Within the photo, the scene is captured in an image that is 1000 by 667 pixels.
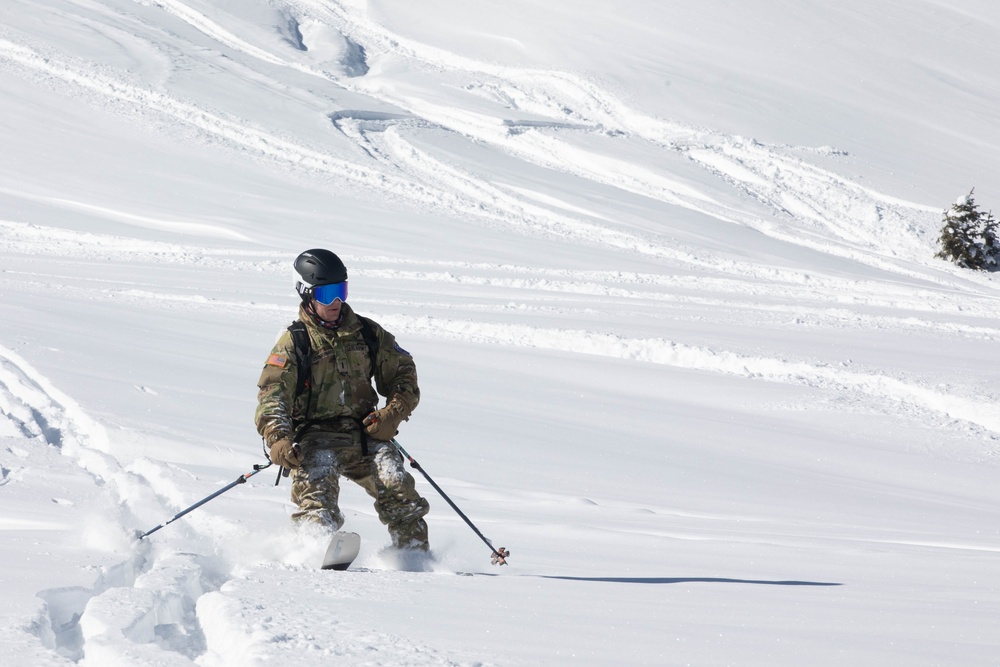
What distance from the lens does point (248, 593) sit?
3.40 m

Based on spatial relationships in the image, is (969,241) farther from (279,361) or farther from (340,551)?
(340,551)

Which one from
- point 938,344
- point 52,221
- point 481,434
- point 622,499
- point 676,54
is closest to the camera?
point 622,499

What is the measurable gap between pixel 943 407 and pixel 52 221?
14.8 m

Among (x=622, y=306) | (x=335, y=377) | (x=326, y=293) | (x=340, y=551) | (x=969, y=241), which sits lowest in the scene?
(x=340, y=551)

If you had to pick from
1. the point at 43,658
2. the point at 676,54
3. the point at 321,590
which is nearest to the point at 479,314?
the point at 321,590

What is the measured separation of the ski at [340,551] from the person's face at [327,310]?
100 cm

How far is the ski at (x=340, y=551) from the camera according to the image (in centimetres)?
402

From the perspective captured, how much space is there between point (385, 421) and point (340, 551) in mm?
687

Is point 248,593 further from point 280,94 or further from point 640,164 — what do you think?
point 280,94

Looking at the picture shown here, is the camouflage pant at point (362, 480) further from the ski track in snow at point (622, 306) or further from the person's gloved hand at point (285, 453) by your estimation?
the ski track in snow at point (622, 306)

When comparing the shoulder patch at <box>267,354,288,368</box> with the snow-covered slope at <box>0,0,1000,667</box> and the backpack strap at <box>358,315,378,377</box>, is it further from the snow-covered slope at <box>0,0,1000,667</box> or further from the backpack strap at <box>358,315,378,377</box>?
the snow-covered slope at <box>0,0,1000,667</box>

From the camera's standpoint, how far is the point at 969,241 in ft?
72.7

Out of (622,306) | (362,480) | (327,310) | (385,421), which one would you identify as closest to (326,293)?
(327,310)

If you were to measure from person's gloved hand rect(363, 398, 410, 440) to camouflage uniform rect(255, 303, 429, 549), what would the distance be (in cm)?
4
